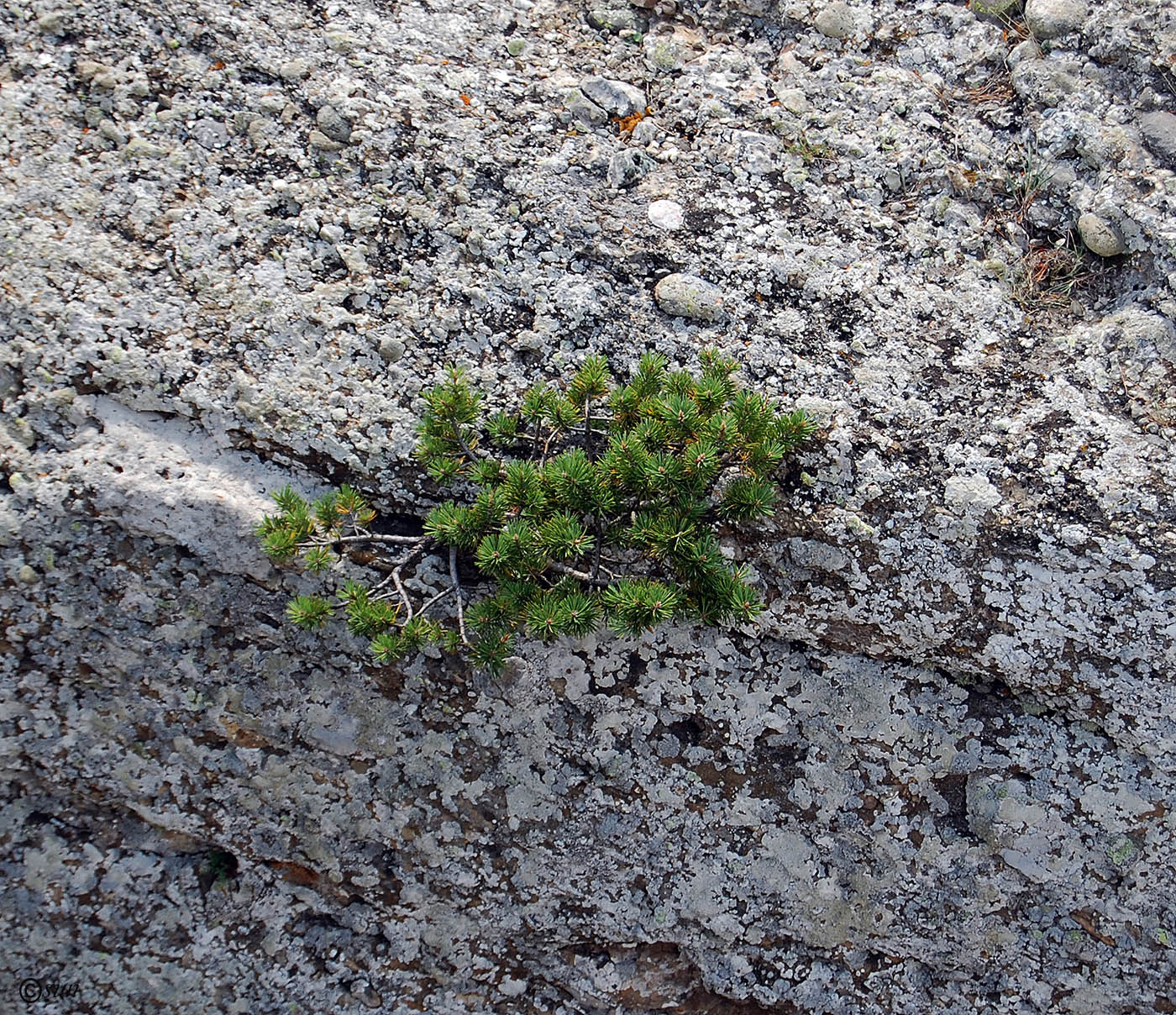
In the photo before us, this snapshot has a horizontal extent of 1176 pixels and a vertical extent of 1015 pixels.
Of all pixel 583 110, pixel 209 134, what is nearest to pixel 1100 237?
pixel 583 110

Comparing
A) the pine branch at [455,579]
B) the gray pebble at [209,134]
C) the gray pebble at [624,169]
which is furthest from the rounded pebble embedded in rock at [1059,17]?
the gray pebble at [209,134]

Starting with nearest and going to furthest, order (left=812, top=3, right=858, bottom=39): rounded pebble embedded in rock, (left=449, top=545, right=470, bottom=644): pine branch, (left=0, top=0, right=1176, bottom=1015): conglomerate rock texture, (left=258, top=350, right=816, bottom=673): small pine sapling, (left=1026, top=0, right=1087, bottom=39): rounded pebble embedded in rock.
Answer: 1. (left=258, top=350, right=816, bottom=673): small pine sapling
2. (left=449, top=545, right=470, bottom=644): pine branch
3. (left=0, top=0, right=1176, bottom=1015): conglomerate rock texture
4. (left=1026, top=0, right=1087, bottom=39): rounded pebble embedded in rock
5. (left=812, top=3, right=858, bottom=39): rounded pebble embedded in rock

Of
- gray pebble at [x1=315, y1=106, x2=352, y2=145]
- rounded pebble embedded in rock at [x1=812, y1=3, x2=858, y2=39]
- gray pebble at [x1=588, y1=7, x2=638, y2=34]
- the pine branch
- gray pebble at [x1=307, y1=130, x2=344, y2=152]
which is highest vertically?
rounded pebble embedded in rock at [x1=812, y1=3, x2=858, y2=39]

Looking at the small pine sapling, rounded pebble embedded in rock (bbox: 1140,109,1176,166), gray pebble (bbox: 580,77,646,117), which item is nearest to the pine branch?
the small pine sapling

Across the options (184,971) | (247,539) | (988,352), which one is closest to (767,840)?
(988,352)

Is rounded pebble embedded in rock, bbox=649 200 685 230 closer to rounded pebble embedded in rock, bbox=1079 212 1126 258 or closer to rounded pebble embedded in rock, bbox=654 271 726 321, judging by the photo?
rounded pebble embedded in rock, bbox=654 271 726 321

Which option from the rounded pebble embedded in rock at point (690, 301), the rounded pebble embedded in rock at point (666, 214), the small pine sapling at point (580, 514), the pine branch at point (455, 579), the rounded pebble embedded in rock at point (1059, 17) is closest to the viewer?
the small pine sapling at point (580, 514)

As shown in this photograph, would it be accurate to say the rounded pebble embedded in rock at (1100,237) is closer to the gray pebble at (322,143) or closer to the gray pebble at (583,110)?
the gray pebble at (583,110)
